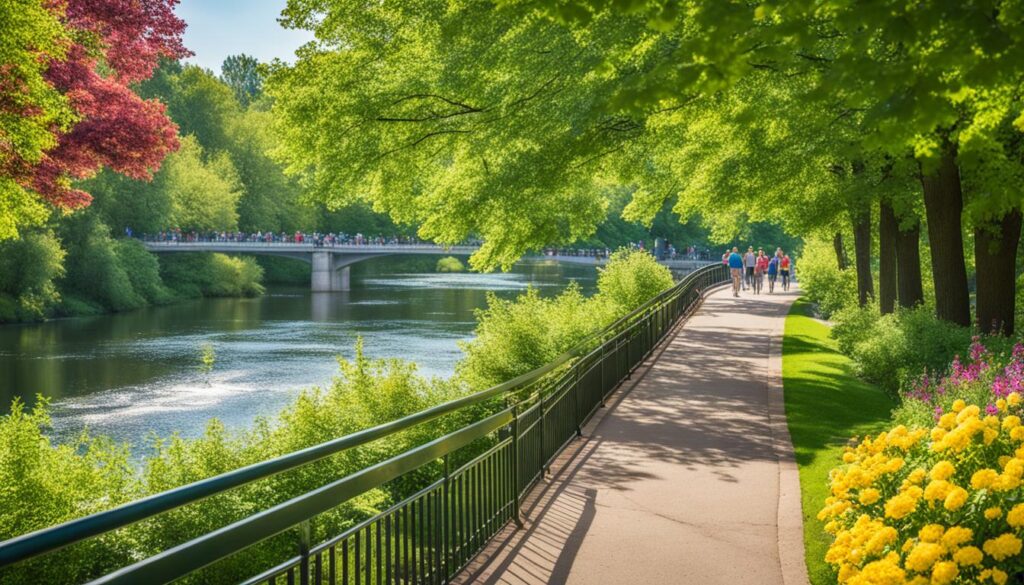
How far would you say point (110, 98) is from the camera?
64.7ft

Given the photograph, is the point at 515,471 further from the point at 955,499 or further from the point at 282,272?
the point at 282,272

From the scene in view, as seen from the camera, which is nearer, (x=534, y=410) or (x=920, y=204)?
(x=534, y=410)

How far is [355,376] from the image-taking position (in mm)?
13672

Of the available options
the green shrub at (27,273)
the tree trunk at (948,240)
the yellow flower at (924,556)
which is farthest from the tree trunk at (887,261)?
the green shrub at (27,273)

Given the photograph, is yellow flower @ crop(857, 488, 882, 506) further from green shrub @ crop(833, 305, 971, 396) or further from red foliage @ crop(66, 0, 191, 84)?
red foliage @ crop(66, 0, 191, 84)

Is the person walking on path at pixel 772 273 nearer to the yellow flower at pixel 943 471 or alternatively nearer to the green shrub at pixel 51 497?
the green shrub at pixel 51 497

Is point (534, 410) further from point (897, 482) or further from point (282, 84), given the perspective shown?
point (282, 84)

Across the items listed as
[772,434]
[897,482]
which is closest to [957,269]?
[772,434]

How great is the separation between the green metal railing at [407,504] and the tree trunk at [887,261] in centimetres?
946

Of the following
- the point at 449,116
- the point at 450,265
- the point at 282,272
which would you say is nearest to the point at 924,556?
the point at 449,116

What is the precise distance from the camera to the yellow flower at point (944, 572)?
4.26 meters

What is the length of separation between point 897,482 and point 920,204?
15739 mm

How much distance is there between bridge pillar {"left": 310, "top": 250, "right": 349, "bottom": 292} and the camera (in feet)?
259

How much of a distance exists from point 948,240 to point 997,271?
2.34 m
